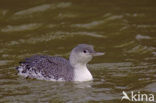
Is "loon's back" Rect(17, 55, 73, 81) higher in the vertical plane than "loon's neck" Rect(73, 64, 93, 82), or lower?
higher

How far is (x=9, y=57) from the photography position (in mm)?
13859

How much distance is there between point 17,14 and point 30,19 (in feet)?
1.71

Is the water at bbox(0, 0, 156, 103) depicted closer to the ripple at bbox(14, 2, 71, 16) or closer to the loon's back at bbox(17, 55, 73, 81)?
the ripple at bbox(14, 2, 71, 16)

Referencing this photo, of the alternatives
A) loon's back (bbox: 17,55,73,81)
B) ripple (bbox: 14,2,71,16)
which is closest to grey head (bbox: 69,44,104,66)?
loon's back (bbox: 17,55,73,81)

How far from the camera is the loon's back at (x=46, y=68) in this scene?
39.5ft

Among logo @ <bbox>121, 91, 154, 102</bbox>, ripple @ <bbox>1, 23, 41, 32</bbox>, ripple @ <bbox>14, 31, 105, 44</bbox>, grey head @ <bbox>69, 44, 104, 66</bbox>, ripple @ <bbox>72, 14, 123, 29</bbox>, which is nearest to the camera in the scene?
logo @ <bbox>121, 91, 154, 102</bbox>

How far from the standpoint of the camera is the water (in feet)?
36.6

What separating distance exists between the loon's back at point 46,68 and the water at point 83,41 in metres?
0.20

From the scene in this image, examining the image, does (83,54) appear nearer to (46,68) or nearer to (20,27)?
(46,68)

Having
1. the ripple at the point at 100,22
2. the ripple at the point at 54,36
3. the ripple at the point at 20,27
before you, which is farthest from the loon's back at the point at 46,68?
the ripple at the point at 100,22

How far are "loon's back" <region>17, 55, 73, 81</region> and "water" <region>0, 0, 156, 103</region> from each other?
7.7 inches

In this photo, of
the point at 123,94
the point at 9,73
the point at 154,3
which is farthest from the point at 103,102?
the point at 154,3

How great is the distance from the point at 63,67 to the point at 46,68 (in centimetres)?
42

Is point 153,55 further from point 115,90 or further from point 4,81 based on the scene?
point 4,81
